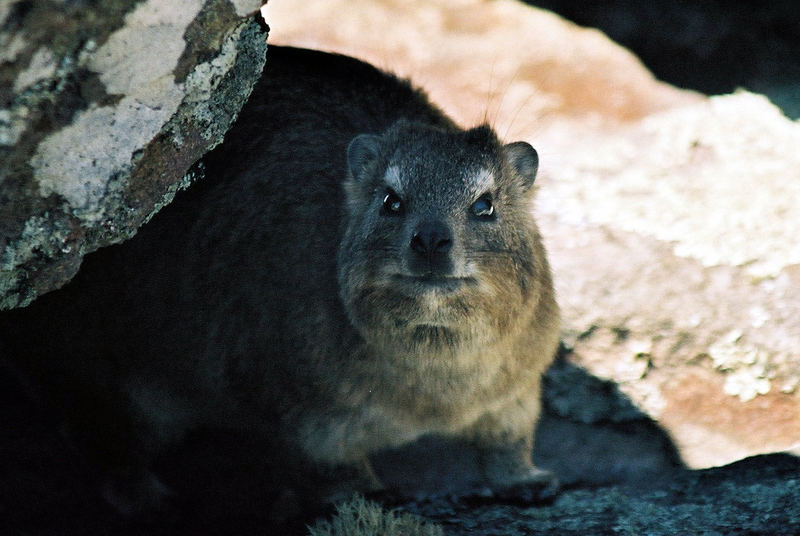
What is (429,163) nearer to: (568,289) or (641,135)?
(568,289)

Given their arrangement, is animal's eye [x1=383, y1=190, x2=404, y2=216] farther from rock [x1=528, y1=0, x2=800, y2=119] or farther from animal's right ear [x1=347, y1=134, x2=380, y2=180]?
rock [x1=528, y1=0, x2=800, y2=119]

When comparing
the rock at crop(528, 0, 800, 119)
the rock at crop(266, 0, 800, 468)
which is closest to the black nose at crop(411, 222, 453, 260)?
the rock at crop(266, 0, 800, 468)

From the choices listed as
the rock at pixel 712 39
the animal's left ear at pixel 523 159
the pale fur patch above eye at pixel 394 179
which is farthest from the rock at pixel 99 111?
the rock at pixel 712 39

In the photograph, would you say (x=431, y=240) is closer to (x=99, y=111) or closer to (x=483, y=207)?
(x=483, y=207)

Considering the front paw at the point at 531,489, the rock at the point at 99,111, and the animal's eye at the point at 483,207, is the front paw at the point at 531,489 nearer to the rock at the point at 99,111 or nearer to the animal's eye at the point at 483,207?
the animal's eye at the point at 483,207

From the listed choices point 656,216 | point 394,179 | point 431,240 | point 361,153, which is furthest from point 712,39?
point 431,240

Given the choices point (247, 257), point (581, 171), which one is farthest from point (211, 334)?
point (581, 171)
